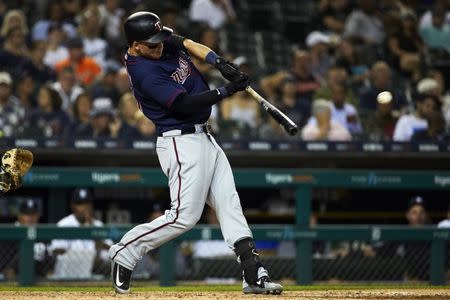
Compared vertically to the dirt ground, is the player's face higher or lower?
higher

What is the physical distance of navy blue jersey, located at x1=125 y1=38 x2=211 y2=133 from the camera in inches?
282

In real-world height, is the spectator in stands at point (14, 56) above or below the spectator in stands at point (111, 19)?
below

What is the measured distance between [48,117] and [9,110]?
39 cm

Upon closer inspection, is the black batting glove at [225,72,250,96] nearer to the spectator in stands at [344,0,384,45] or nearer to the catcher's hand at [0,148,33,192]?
the catcher's hand at [0,148,33,192]

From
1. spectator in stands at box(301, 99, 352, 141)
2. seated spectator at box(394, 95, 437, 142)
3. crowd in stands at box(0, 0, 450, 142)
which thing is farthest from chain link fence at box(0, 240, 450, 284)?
seated spectator at box(394, 95, 437, 142)

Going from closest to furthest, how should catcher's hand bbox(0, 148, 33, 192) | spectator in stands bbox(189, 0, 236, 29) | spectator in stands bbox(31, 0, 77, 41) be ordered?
catcher's hand bbox(0, 148, 33, 192) < spectator in stands bbox(31, 0, 77, 41) < spectator in stands bbox(189, 0, 236, 29)

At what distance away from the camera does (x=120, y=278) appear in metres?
7.49

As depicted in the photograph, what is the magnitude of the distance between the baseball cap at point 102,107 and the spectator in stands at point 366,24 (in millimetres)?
4045

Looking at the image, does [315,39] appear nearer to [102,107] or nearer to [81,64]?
[81,64]

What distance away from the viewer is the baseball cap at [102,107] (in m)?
11.2

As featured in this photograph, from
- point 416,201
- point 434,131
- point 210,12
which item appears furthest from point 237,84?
point 210,12

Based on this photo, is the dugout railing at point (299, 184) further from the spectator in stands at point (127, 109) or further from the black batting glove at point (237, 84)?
the black batting glove at point (237, 84)

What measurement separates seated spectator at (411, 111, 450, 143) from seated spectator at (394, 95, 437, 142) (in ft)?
0.22

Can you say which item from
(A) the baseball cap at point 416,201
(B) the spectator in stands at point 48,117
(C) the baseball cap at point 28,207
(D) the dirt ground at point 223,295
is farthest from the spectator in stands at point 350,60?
(D) the dirt ground at point 223,295
